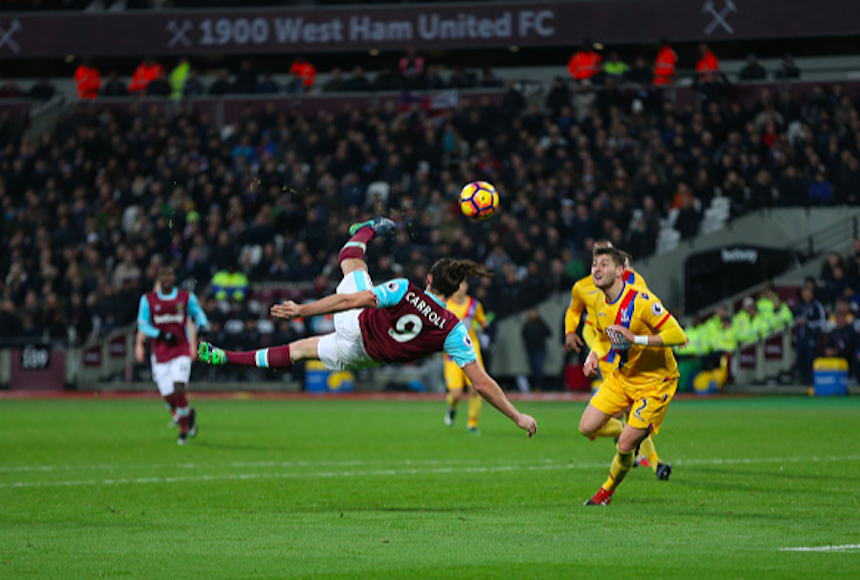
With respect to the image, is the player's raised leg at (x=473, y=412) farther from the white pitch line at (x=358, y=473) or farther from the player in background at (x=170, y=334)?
the white pitch line at (x=358, y=473)

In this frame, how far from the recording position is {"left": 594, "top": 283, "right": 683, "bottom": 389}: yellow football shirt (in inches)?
474

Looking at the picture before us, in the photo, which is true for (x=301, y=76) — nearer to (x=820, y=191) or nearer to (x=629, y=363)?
(x=820, y=191)

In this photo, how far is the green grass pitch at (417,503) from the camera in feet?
28.5

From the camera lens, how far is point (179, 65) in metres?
42.8

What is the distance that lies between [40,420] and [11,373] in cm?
1079

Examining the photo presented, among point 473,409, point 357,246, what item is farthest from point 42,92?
point 357,246

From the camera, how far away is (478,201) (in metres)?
13.7

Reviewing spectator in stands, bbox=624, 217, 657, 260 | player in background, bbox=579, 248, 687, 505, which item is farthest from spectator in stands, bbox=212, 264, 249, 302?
player in background, bbox=579, 248, 687, 505

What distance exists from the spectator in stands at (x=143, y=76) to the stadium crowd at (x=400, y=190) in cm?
312

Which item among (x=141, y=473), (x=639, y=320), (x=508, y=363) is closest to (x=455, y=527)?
(x=639, y=320)

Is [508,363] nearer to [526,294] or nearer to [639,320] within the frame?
[526,294]

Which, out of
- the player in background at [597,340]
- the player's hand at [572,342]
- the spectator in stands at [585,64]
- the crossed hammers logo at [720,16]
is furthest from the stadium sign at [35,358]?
the player's hand at [572,342]

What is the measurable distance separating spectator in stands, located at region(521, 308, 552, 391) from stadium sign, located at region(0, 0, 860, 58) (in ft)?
38.2

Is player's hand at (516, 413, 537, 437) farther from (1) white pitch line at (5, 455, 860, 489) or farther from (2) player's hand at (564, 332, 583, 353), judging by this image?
(1) white pitch line at (5, 455, 860, 489)
